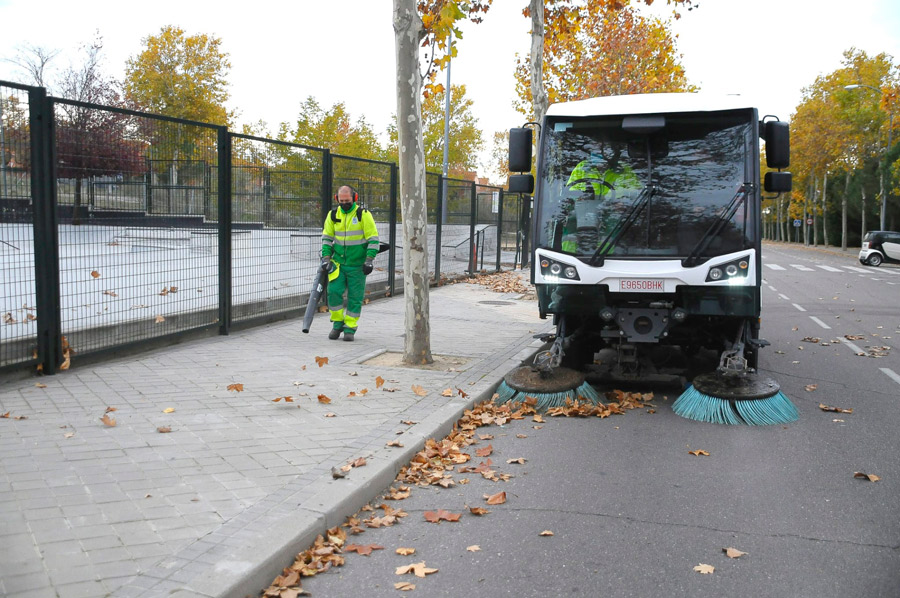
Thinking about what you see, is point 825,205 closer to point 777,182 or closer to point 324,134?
point 324,134

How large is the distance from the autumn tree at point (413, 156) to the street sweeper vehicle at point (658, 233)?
1250mm

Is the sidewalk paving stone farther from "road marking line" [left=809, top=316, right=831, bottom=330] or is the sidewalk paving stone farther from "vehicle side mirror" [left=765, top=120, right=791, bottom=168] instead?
"road marking line" [left=809, top=316, right=831, bottom=330]

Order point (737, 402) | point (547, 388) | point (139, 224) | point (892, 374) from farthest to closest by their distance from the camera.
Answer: point (892, 374) → point (139, 224) → point (547, 388) → point (737, 402)

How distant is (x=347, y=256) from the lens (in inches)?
399

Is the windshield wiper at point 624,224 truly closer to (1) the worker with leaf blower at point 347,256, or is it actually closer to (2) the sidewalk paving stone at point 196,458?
(2) the sidewalk paving stone at point 196,458

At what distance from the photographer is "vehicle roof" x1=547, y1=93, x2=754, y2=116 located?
23.6 ft

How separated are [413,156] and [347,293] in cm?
241

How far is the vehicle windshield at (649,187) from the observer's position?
Answer: 7.09 m

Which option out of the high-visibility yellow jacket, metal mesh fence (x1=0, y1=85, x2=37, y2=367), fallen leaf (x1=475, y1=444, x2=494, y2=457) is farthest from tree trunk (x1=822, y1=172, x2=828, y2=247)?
metal mesh fence (x1=0, y1=85, x2=37, y2=367)

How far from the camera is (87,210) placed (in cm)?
725

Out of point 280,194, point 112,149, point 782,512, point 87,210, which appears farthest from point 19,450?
point 280,194

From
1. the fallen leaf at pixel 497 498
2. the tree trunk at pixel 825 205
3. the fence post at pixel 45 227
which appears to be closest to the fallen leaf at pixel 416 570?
the fallen leaf at pixel 497 498

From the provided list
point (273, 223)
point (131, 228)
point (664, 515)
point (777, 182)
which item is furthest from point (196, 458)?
point (273, 223)

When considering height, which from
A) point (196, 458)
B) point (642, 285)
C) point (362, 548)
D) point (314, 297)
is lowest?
point (362, 548)
